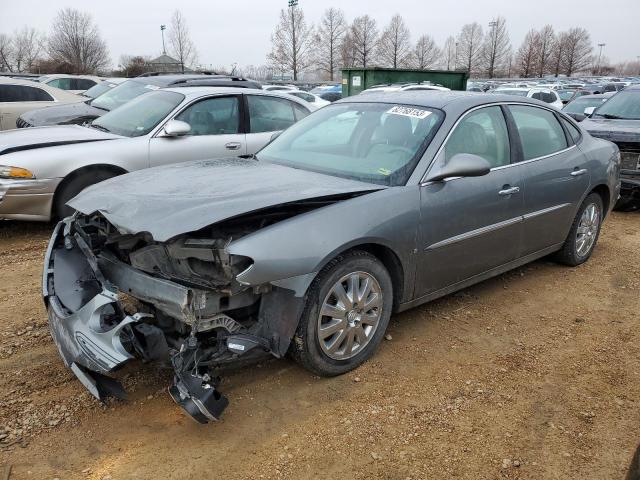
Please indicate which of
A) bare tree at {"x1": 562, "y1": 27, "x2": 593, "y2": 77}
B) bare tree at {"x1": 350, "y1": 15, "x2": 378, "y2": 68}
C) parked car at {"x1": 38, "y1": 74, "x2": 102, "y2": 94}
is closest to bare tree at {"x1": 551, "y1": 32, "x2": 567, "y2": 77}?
bare tree at {"x1": 562, "y1": 27, "x2": 593, "y2": 77}

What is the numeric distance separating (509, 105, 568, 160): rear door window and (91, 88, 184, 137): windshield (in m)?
3.89

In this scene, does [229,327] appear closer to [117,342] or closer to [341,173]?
[117,342]

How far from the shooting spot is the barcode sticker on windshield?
3918 mm

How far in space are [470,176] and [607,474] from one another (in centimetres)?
184

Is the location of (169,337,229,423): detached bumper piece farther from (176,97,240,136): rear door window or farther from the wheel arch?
(176,97,240,136): rear door window

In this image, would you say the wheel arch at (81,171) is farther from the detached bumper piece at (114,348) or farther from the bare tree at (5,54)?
the bare tree at (5,54)

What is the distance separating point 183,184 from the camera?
338 cm

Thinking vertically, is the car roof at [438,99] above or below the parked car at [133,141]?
above

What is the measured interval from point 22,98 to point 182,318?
32.0 feet

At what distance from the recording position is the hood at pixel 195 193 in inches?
112

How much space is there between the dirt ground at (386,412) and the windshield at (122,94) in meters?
5.49

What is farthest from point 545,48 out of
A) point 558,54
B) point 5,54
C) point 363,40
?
point 5,54

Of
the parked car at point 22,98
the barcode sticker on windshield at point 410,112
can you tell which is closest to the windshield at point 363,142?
the barcode sticker on windshield at point 410,112

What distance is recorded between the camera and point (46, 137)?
19.8ft
